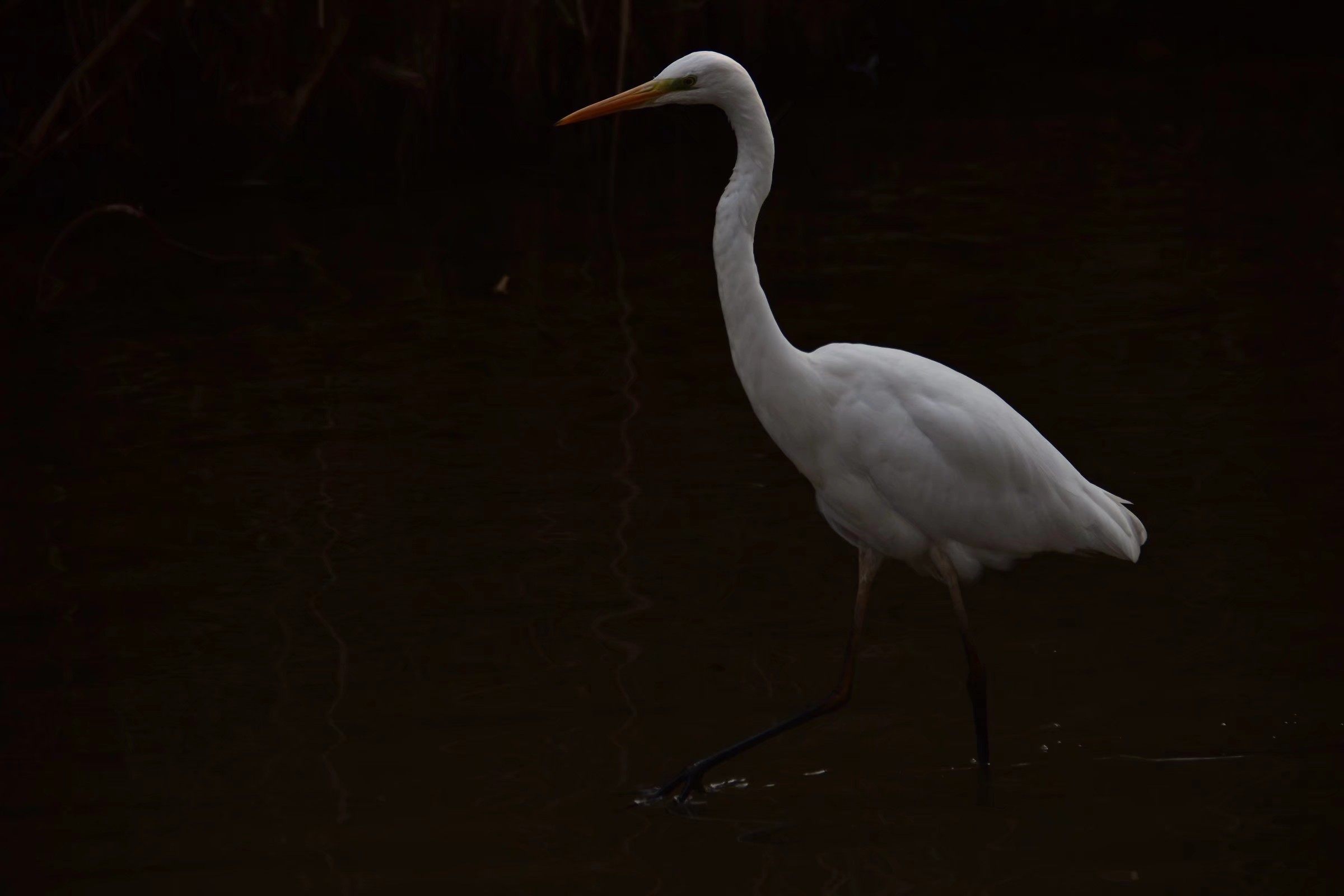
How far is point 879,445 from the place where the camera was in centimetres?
373

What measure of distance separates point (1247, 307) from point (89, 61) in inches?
185

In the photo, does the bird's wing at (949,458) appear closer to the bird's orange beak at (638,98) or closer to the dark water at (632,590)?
the dark water at (632,590)

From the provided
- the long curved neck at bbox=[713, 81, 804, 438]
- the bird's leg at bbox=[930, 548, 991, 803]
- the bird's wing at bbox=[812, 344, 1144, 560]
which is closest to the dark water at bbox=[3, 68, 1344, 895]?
A: the bird's leg at bbox=[930, 548, 991, 803]

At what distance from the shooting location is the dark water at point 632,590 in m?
3.50

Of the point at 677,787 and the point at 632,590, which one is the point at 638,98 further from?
the point at 632,590

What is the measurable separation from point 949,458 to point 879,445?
0.49 ft

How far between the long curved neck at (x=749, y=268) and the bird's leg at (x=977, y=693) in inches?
21.5

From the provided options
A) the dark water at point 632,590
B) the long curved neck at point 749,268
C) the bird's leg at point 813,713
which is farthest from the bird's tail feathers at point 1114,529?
the long curved neck at point 749,268

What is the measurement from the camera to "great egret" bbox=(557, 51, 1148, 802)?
141 inches

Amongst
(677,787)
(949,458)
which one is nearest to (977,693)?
→ (949,458)

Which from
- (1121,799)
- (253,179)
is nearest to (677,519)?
(1121,799)

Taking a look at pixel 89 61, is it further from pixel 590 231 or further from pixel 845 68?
pixel 845 68

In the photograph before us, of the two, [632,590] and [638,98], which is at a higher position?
[638,98]

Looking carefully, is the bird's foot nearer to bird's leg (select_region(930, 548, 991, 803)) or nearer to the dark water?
the dark water
